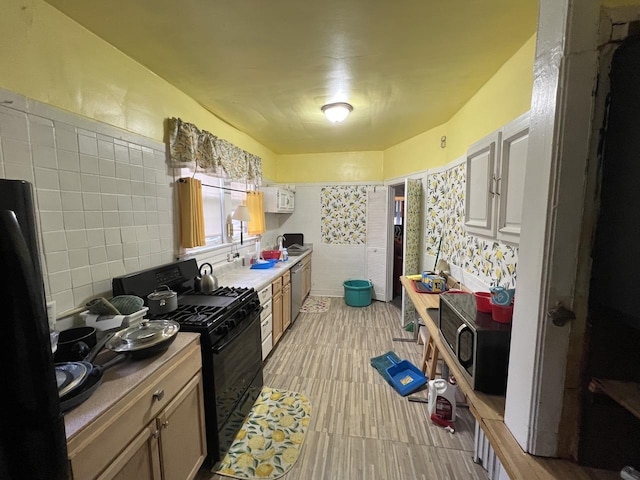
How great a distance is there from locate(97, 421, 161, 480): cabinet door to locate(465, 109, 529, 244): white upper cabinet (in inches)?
73.7

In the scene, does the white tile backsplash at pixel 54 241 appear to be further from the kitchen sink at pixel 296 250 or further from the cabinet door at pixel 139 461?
the kitchen sink at pixel 296 250

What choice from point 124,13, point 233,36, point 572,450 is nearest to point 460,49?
point 233,36

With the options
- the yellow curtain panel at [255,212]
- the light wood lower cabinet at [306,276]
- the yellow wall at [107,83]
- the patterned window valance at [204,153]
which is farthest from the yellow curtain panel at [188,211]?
the light wood lower cabinet at [306,276]

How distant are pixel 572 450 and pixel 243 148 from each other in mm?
3689

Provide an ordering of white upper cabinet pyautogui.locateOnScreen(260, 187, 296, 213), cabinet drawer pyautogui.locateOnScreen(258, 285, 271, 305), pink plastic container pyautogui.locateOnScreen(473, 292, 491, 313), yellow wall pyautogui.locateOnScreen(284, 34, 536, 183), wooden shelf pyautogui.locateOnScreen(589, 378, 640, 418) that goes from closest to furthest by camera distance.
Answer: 1. wooden shelf pyautogui.locateOnScreen(589, 378, 640, 418)
2. pink plastic container pyautogui.locateOnScreen(473, 292, 491, 313)
3. yellow wall pyautogui.locateOnScreen(284, 34, 536, 183)
4. cabinet drawer pyautogui.locateOnScreen(258, 285, 271, 305)
5. white upper cabinet pyautogui.locateOnScreen(260, 187, 296, 213)

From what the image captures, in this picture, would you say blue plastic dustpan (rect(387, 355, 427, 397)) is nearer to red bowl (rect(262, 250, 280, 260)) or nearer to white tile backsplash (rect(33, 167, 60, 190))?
red bowl (rect(262, 250, 280, 260))

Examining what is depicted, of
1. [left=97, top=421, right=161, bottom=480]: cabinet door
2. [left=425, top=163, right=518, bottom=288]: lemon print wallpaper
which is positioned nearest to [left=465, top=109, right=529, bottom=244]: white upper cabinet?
[left=425, top=163, right=518, bottom=288]: lemon print wallpaper

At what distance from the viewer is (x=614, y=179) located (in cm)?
69

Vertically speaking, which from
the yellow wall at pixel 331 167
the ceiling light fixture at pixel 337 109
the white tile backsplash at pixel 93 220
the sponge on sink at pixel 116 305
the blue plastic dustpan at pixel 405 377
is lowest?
the blue plastic dustpan at pixel 405 377

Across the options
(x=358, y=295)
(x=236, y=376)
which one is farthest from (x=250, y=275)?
(x=358, y=295)

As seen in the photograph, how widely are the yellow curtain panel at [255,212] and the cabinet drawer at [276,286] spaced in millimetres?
A: 909

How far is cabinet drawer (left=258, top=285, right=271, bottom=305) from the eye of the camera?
8.31 ft

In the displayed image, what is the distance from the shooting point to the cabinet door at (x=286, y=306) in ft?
10.5

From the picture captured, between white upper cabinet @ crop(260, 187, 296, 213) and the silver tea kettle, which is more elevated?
white upper cabinet @ crop(260, 187, 296, 213)
